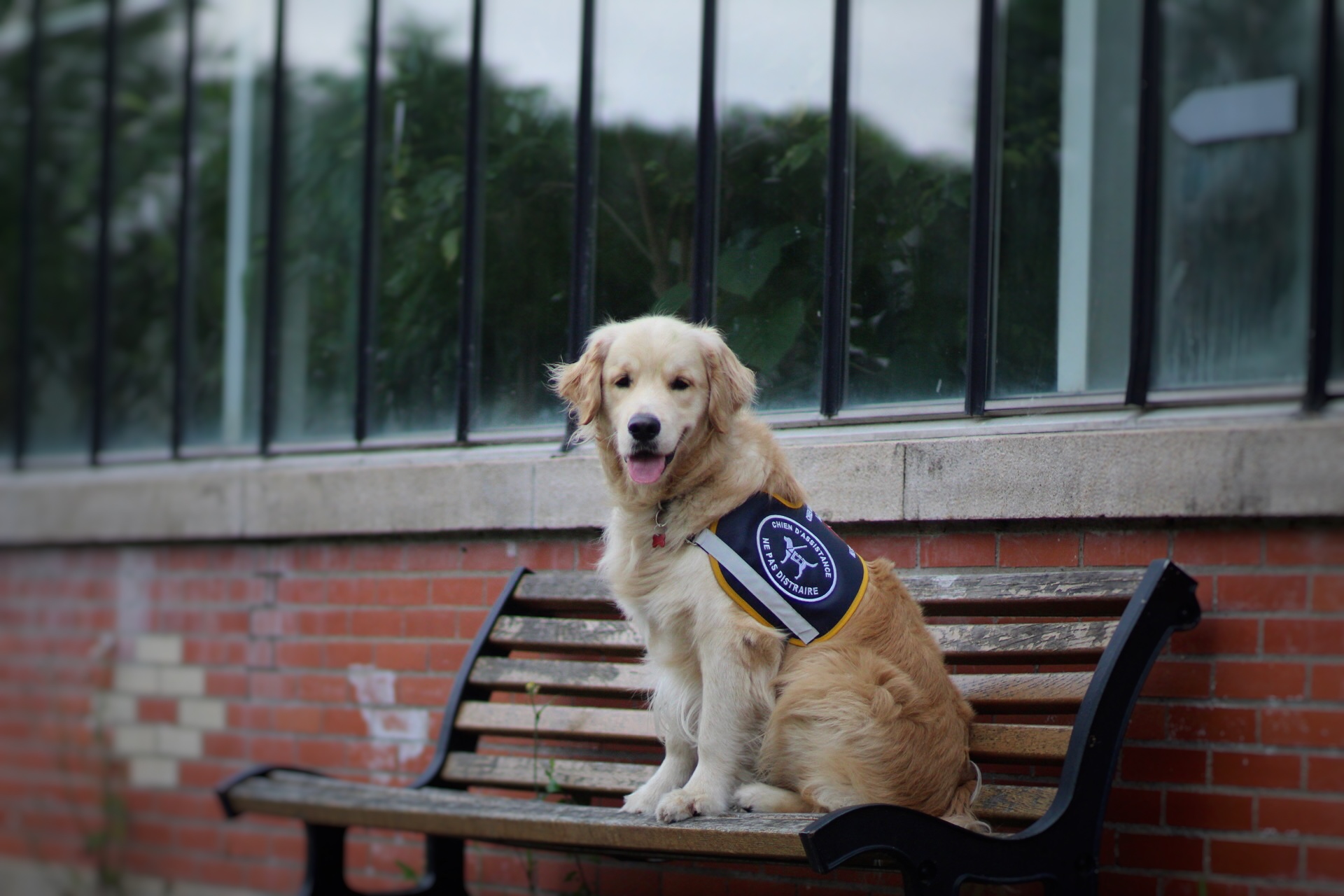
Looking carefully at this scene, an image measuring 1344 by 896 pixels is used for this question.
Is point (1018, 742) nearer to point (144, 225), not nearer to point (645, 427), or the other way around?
point (645, 427)

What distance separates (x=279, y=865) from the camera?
19.8 ft

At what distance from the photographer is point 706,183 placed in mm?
4887

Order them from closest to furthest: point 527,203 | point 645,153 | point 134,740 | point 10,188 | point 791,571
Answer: point 791,571 → point 645,153 → point 527,203 → point 134,740 → point 10,188

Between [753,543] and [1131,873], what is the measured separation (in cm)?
134

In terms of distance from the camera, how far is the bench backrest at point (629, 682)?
11.9ft

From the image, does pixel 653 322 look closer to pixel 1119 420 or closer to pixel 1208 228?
pixel 1119 420

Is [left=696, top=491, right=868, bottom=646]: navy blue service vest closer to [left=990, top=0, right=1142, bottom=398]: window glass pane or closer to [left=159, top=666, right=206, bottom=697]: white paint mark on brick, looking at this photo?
[left=990, top=0, right=1142, bottom=398]: window glass pane

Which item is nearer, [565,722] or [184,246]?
[565,722]

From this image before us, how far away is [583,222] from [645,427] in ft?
5.73

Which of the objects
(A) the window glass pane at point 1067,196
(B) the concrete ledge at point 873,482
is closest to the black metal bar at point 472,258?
(B) the concrete ledge at point 873,482

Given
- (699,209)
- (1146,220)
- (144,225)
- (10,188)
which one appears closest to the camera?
A: (1146,220)

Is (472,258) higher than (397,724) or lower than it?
higher

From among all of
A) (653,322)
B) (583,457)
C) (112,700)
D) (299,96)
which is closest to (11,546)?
(112,700)

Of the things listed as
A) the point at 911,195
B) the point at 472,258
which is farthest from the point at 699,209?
the point at 472,258
